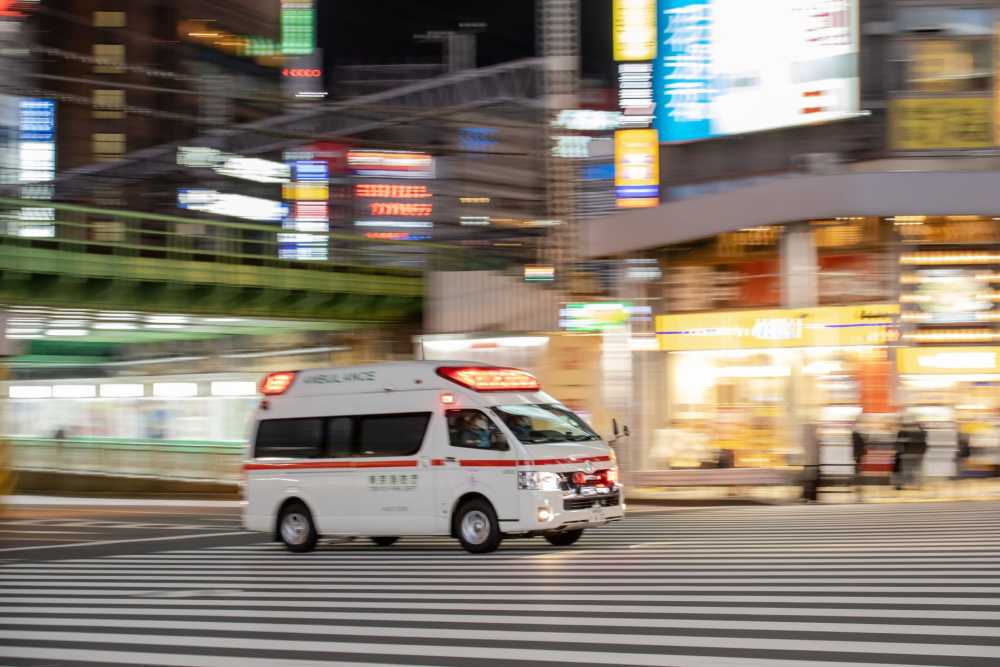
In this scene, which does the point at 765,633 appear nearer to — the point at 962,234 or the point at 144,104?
the point at 962,234

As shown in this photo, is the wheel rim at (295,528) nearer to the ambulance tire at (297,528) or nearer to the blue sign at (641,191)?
the ambulance tire at (297,528)

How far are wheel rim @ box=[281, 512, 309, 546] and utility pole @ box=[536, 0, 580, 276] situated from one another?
52.6 ft

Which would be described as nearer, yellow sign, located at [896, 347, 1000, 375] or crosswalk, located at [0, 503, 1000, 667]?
crosswalk, located at [0, 503, 1000, 667]

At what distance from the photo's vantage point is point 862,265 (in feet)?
92.3

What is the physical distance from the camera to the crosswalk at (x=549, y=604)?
7977 mm

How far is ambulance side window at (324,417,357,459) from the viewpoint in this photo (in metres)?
17.6

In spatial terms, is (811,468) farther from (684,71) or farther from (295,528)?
(684,71)

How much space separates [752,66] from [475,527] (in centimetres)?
1860

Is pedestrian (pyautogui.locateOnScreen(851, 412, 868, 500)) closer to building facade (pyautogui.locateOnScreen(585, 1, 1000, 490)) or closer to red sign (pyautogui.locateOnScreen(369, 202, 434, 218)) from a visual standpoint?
building facade (pyautogui.locateOnScreen(585, 1, 1000, 490))

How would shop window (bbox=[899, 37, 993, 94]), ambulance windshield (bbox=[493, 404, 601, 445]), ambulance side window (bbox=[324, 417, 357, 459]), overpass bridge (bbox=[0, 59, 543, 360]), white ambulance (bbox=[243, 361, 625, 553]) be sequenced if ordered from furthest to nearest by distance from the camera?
1. overpass bridge (bbox=[0, 59, 543, 360])
2. shop window (bbox=[899, 37, 993, 94])
3. ambulance side window (bbox=[324, 417, 357, 459])
4. ambulance windshield (bbox=[493, 404, 601, 445])
5. white ambulance (bbox=[243, 361, 625, 553])

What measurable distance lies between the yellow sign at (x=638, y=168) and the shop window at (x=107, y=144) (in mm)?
71401

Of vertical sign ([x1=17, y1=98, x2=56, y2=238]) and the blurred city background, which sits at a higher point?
vertical sign ([x1=17, y1=98, x2=56, y2=238])

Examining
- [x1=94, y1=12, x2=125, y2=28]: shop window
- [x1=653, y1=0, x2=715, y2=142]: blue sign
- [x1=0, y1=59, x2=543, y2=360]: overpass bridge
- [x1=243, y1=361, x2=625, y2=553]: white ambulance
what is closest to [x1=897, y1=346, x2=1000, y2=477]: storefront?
[x1=653, y1=0, x2=715, y2=142]: blue sign

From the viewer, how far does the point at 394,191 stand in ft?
237
